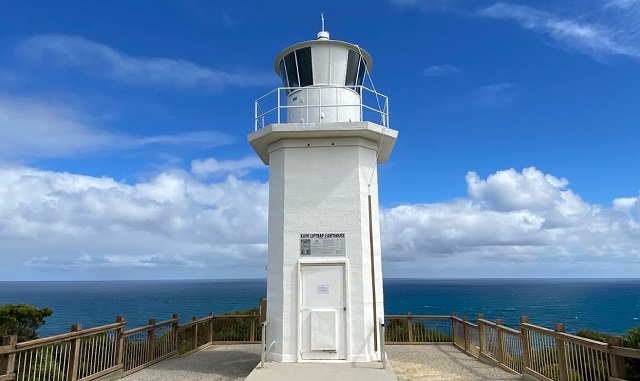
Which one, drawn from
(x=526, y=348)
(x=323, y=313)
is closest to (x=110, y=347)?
(x=323, y=313)

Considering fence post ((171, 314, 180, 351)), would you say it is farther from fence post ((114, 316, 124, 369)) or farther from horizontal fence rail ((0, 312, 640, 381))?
fence post ((114, 316, 124, 369))

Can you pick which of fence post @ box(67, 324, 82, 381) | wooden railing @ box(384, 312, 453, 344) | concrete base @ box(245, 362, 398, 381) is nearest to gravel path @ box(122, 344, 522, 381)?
wooden railing @ box(384, 312, 453, 344)

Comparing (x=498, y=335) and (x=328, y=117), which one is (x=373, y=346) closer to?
(x=498, y=335)

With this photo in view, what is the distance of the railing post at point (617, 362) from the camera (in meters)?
5.96

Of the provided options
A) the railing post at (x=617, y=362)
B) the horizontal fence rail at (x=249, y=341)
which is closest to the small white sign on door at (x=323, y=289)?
the horizontal fence rail at (x=249, y=341)

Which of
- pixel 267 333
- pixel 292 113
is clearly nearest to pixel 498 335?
pixel 267 333

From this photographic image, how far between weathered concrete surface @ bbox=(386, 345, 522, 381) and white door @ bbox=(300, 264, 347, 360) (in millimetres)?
1537

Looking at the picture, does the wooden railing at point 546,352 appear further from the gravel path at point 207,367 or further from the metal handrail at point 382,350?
the gravel path at point 207,367

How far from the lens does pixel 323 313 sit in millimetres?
8492

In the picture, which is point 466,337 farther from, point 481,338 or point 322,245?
point 322,245

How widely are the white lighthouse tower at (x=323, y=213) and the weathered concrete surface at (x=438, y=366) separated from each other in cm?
121

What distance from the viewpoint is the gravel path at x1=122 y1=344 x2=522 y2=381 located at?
8.73 meters

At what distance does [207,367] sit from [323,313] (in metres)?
3.20

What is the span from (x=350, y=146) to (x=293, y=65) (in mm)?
2303
